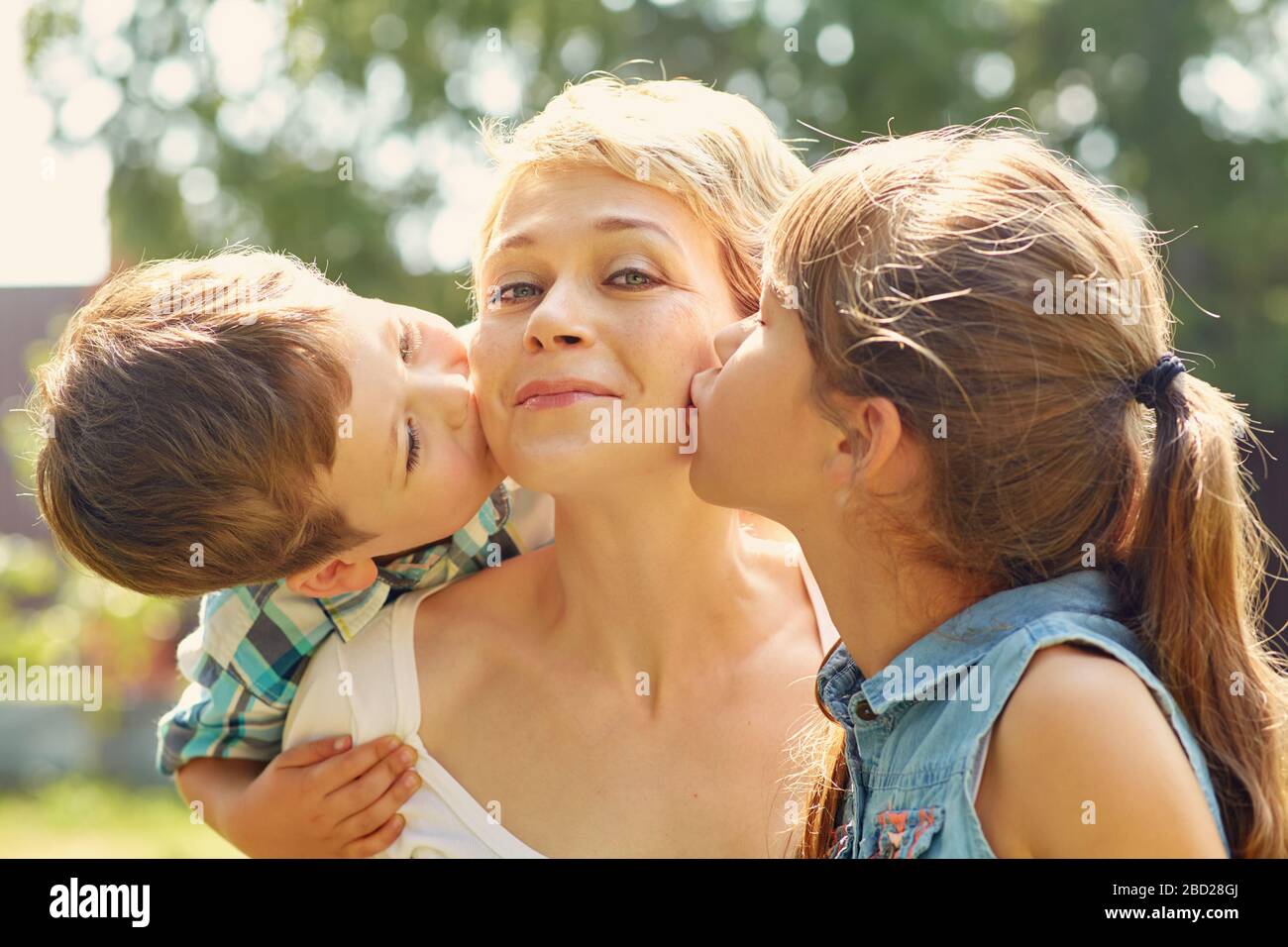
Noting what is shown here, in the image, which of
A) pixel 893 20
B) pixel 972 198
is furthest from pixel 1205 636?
pixel 893 20

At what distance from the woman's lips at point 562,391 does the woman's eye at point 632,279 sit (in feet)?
0.71

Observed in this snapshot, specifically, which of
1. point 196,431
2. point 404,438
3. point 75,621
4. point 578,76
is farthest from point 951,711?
point 75,621

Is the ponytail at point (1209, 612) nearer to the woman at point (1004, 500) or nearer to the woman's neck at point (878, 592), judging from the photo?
the woman at point (1004, 500)

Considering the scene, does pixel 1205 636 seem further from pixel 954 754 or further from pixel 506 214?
pixel 506 214

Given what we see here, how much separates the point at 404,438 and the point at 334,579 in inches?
14.0

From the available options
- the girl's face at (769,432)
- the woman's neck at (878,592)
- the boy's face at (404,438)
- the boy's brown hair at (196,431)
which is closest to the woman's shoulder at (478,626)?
the boy's face at (404,438)

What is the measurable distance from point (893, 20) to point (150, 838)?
7412mm

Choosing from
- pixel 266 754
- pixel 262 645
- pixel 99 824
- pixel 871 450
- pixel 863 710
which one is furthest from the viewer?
pixel 99 824

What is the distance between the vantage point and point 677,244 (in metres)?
2.54

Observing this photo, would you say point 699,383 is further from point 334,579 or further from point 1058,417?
point 334,579

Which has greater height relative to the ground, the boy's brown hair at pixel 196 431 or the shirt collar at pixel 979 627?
the boy's brown hair at pixel 196 431

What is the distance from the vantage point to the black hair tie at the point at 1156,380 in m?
1.97

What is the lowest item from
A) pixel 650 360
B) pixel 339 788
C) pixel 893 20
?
pixel 339 788

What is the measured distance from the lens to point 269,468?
2.40 meters
